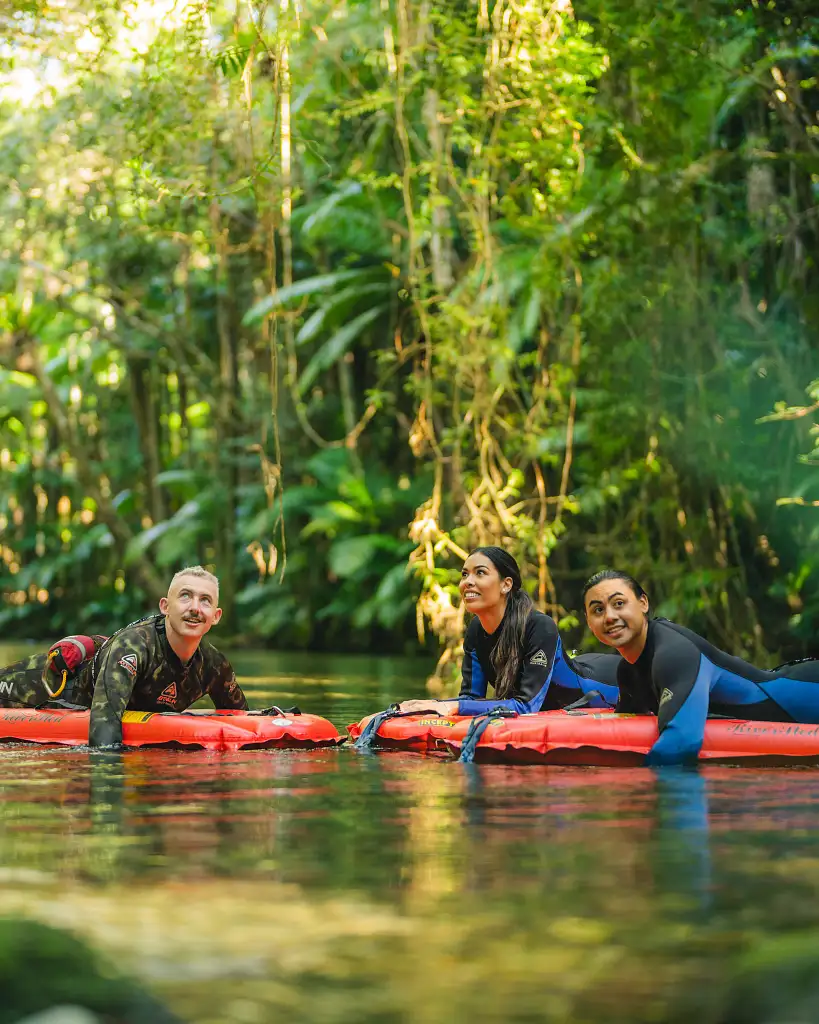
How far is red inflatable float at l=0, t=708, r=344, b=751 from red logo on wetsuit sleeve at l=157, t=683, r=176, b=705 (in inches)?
7.8

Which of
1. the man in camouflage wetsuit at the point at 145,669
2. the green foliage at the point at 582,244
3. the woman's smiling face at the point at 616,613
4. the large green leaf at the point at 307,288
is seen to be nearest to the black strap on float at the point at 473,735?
the woman's smiling face at the point at 616,613

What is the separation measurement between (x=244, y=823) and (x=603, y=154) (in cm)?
883

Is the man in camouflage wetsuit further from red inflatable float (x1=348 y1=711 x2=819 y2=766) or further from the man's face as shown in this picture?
red inflatable float (x1=348 y1=711 x2=819 y2=766)

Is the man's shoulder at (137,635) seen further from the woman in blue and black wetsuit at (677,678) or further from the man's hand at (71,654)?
the woman in blue and black wetsuit at (677,678)

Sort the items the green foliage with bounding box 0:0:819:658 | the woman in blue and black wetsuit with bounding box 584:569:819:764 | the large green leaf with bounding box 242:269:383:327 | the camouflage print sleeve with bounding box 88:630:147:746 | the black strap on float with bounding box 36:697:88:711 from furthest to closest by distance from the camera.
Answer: the large green leaf with bounding box 242:269:383:327, the green foliage with bounding box 0:0:819:658, the black strap on float with bounding box 36:697:88:711, the camouflage print sleeve with bounding box 88:630:147:746, the woman in blue and black wetsuit with bounding box 584:569:819:764

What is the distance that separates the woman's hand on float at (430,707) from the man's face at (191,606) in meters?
1.06

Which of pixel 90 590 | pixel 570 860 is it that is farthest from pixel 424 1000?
pixel 90 590

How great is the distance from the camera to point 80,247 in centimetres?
2344

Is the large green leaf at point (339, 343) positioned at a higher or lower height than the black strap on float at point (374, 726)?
higher

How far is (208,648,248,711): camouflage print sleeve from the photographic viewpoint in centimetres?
789

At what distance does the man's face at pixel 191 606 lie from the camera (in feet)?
24.2

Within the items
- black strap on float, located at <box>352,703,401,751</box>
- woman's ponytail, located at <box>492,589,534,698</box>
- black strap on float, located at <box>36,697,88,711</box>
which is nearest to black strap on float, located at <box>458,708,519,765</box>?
woman's ponytail, located at <box>492,589,534,698</box>

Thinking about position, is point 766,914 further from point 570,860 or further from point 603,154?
point 603,154

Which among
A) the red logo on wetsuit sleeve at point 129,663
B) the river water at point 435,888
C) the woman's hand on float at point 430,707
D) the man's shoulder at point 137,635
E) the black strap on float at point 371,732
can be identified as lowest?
the river water at point 435,888
